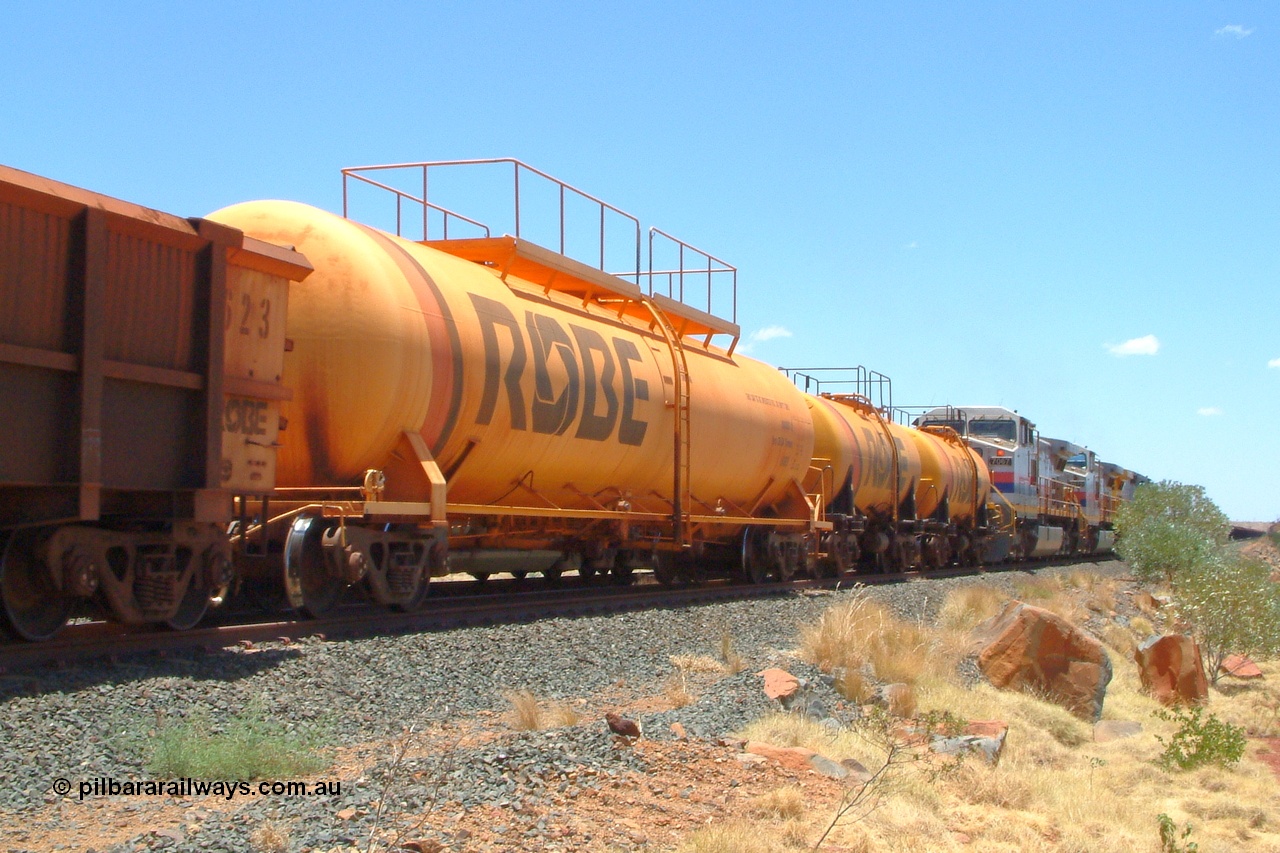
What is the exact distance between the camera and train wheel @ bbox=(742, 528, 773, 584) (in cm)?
1730

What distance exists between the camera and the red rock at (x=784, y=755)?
6391mm

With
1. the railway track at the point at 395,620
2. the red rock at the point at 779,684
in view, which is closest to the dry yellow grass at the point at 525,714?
the red rock at the point at 779,684

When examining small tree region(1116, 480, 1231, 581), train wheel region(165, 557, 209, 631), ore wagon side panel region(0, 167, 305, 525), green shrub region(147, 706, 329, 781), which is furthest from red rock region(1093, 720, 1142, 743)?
small tree region(1116, 480, 1231, 581)

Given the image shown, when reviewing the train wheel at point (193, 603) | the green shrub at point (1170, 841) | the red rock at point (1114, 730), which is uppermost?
the train wheel at point (193, 603)

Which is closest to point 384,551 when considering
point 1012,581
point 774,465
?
point 774,465

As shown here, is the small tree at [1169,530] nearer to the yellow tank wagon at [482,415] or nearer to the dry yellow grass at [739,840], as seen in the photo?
the yellow tank wagon at [482,415]

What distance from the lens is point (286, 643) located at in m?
8.45

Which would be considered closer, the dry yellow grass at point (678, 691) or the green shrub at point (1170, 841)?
the green shrub at point (1170, 841)

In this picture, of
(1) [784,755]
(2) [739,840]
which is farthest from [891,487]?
(2) [739,840]

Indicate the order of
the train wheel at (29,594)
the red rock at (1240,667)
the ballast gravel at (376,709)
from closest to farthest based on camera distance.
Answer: the ballast gravel at (376,709) → the train wheel at (29,594) → the red rock at (1240,667)

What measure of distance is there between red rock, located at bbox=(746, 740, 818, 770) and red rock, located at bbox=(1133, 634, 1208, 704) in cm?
766

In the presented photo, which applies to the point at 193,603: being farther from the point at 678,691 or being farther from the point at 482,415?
the point at 678,691

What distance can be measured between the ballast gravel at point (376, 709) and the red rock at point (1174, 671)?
4888 millimetres

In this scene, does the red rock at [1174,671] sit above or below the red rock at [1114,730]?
above
